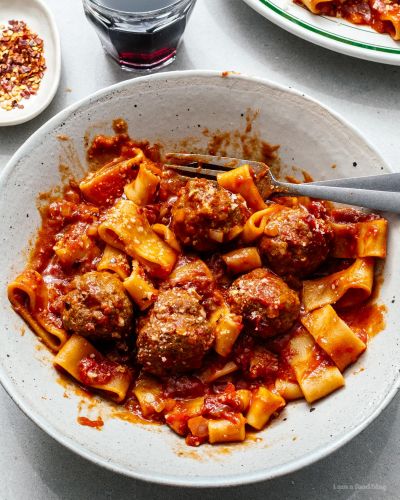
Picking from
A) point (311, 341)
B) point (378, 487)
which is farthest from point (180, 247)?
point (378, 487)

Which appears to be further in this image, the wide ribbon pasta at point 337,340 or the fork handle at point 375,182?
the fork handle at point 375,182

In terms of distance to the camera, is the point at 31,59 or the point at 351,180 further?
the point at 31,59

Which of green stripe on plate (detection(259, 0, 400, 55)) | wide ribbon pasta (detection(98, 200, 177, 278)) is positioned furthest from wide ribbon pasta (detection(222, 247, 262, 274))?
green stripe on plate (detection(259, 0, 400, 55))

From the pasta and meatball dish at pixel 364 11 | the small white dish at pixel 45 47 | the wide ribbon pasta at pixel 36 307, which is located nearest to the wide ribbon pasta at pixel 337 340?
the wide ribbon pasta at pixel 36 307

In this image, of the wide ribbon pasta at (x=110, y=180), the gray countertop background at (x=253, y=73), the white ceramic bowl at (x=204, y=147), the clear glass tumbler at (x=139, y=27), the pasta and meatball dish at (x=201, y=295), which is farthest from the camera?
the clear glass tumbler at (x=139, y=27)

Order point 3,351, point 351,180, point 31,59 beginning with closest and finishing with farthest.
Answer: point 3,351
point 351,180
point 31,59

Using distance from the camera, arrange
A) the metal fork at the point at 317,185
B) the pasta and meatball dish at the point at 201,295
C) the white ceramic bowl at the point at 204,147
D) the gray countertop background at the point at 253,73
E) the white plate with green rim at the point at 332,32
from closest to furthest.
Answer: the white ceramic bowl at the point at 204,147
the pasta and meatball dish at the point at 201,295
the metal fork at the point at 317,185
the gray countertop background at the point at 253,73
the white plate with green rim at the point at 332,32

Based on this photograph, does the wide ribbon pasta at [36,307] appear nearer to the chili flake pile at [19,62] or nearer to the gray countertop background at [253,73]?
the gray countertop background at [253,73]

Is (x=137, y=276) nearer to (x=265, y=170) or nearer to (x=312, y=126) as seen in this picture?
(x=265, y=170)

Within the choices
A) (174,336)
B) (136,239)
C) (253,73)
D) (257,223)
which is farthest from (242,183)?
(253,73)
